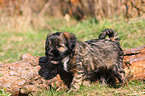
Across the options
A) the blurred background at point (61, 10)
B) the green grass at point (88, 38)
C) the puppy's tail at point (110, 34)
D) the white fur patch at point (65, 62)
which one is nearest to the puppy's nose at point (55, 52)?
the white fur patch at point (65, 62)

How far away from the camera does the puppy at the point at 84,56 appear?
3.73 m

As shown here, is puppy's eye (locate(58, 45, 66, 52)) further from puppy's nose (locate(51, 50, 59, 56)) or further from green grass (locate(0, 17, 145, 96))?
green grass (locate(0, 17, 145, 96))

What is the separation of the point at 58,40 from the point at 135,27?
4666 mm

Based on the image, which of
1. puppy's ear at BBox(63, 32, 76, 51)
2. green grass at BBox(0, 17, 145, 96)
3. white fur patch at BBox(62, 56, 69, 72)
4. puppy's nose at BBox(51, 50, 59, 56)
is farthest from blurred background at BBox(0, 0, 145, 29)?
puppy's nose at BBox(51, 50, 59, 56)

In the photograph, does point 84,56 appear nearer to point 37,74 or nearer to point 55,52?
point 55,52

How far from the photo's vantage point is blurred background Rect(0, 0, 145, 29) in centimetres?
831

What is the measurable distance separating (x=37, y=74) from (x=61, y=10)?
10010 millimetres

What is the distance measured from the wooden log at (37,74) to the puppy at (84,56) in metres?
0.30

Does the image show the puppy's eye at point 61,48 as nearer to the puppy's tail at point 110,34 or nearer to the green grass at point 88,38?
the green grass at point 88,38

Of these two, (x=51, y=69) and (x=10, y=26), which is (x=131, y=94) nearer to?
(x=51, y=69)

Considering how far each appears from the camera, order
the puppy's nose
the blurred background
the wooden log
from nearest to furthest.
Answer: the puppy's nose
the wooden log
the blurred background

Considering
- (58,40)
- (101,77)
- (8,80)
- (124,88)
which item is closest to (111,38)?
(101,77)

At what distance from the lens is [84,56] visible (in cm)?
402

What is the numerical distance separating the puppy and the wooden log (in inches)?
12.0
